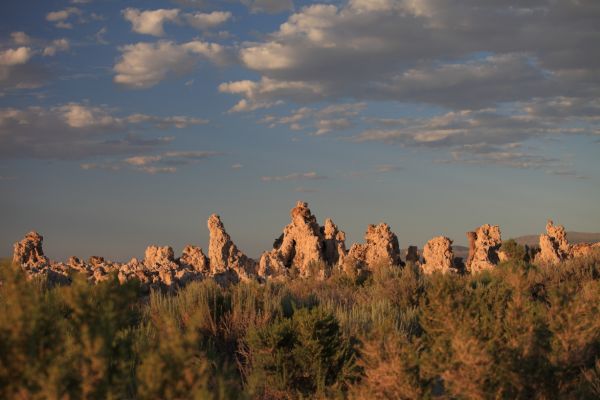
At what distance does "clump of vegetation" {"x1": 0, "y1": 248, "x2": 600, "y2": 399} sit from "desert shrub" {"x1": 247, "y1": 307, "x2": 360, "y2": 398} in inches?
0.7

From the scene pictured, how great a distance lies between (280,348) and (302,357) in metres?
0.35

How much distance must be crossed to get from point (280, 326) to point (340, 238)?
1500 cm

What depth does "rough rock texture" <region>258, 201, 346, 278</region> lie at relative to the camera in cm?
2253

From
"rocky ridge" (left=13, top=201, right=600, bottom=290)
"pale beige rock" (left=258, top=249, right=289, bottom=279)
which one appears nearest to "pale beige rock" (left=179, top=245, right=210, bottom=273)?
"rocky ridge" (left=13, top=201, right=600, bottom=290)

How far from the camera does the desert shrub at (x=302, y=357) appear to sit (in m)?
7.86

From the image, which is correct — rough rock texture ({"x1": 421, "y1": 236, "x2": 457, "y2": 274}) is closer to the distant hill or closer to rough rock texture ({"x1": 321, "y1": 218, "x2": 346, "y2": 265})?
rough rock texture ({"x1": 321, "y1": 218, "x2": 346, "y2": 265})

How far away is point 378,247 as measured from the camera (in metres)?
23.0

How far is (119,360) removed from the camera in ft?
15.5

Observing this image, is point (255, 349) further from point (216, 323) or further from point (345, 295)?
point (345, 295)

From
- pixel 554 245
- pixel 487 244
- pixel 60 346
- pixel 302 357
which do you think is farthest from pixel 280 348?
pixel 554 245

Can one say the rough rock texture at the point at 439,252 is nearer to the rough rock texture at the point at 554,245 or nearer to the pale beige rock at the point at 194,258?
the rough rock texture at the point at 554,245

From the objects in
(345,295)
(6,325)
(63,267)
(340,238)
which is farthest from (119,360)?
(340,238)

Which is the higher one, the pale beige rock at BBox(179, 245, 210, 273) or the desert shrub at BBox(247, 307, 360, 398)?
the pale beige rock at BBox(179, 245, 210, 273)

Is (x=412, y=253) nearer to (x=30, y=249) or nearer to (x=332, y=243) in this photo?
(x=332, y=243)
